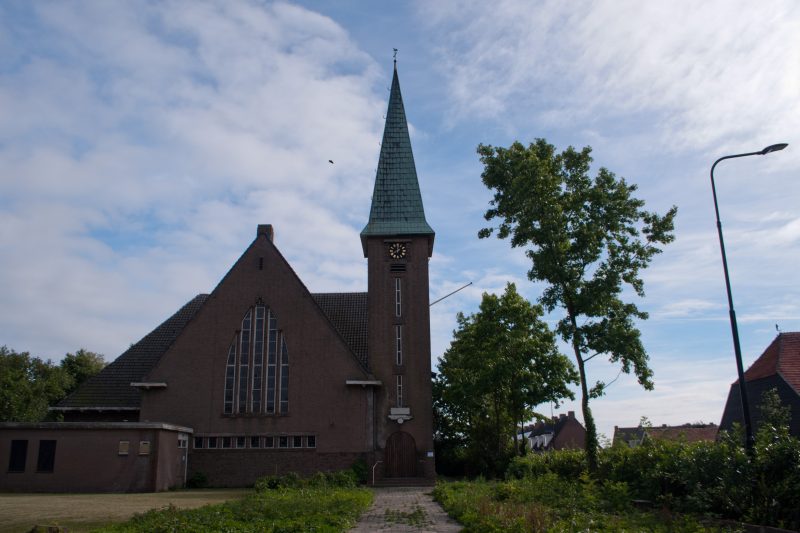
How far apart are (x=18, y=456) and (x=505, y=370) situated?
75.1ft

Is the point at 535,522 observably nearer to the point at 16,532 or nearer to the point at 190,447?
the point at 16,532

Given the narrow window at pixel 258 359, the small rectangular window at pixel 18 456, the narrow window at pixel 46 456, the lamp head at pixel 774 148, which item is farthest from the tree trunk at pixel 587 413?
the small rectangular window at pixel 18 456

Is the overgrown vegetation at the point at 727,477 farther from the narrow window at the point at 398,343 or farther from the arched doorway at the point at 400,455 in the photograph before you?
the narrow window at the point at 398,343

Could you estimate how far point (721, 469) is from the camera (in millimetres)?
14766

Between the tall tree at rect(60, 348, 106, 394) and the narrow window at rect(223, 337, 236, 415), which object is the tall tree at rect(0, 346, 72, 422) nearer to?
the tall tree at rect(60, 348, 106, 394)

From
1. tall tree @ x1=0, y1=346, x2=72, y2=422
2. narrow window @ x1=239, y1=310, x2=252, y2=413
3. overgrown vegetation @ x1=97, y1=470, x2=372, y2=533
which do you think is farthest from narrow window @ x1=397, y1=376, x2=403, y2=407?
tall tree @ x1=0, y1=346, x2=72, y2=422

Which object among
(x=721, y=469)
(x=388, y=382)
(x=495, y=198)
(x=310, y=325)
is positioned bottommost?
(x=721, y=469)

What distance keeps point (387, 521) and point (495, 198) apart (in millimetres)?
15179

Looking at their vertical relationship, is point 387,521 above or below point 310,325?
below

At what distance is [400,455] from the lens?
34781 millimetres

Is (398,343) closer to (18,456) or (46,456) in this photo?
(46,456)

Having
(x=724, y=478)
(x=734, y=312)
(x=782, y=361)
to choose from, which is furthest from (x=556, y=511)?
(x=782, y=361)

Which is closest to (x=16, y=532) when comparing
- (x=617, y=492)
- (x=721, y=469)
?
(x=617, y=492)

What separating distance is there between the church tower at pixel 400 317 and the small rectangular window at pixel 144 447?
38.1ft
